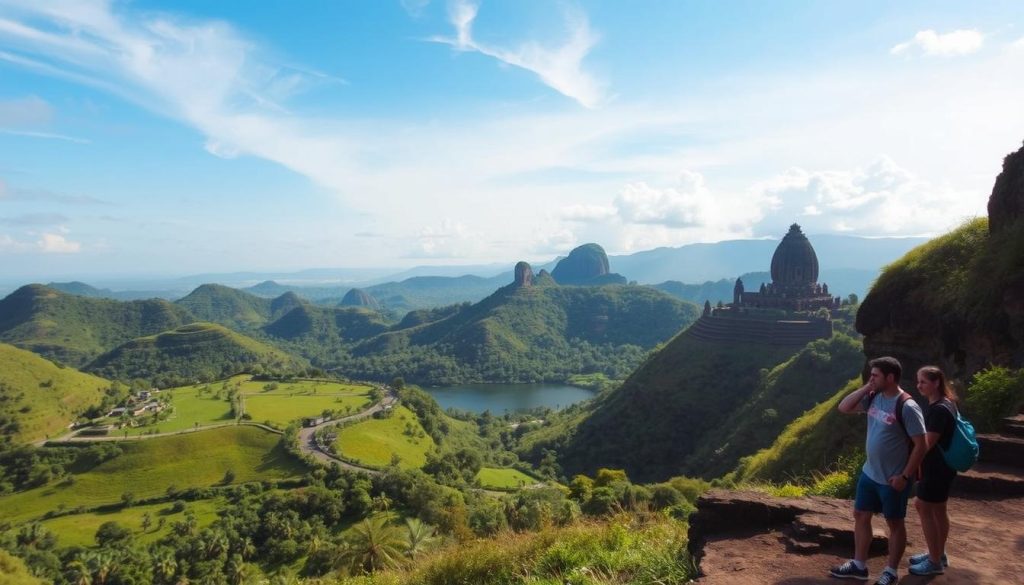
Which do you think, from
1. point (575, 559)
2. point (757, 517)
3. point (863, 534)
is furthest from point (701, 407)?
point (863, 534)

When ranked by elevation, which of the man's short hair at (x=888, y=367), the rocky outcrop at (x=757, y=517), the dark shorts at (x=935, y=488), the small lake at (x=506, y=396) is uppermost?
the man's short hair at (x=888, y=367)

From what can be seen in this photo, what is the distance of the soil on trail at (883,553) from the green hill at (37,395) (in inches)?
3865

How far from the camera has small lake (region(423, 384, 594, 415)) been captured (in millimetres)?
130875

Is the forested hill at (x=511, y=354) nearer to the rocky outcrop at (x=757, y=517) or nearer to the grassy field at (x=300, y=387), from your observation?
the grassy field at (x=300, y=387)

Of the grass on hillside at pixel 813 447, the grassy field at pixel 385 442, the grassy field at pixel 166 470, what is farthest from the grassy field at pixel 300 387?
the grass on hillside at pixel 813 447

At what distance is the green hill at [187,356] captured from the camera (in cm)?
14400

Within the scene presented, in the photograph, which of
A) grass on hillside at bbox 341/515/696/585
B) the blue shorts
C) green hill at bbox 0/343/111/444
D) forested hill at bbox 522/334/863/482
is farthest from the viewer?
green hill at bbox 0/343/111/444

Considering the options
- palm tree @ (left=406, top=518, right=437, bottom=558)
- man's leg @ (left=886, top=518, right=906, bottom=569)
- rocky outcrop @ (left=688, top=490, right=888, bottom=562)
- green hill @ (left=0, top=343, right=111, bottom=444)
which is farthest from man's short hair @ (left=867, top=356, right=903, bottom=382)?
green hill @ (left=0, top=343, right=111, bottom=444)

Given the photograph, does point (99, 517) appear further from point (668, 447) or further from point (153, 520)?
point (668, 447)

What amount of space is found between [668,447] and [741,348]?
1814cm

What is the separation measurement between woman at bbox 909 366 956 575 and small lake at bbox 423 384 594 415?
121 meters

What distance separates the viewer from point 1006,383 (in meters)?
9.70

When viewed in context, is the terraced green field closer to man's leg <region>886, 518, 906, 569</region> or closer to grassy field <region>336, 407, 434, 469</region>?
grassy field <region>336, 407, 434, 469</region>

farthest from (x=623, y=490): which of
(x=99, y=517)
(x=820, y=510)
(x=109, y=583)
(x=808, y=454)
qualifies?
(x=99, y=517)
